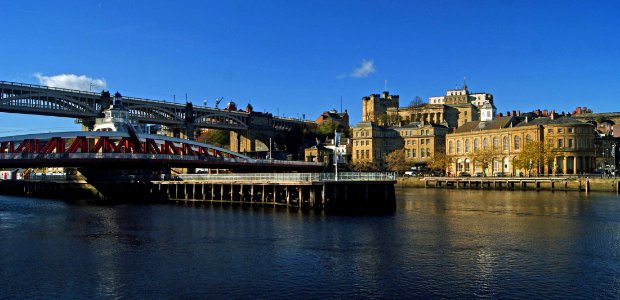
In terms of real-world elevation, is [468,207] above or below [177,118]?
below

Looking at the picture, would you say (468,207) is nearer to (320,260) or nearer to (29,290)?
(320,260)

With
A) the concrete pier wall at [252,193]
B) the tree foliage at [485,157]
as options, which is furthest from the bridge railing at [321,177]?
the tree foliage at [485,157]

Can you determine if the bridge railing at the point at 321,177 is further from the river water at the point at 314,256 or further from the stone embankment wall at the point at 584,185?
the stone embankment wall at the point at 584,185

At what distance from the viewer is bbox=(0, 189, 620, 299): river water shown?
27031 millimetres

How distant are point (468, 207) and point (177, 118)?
10417cm

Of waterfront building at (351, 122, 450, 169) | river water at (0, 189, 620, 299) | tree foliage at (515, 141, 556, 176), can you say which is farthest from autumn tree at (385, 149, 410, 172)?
river water at (0, 189, 620, 299)

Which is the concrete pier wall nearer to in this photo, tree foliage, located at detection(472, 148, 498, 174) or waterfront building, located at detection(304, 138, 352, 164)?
tree foliage, located at detection(472, 148, 498, 174)

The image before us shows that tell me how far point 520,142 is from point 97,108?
93.0 metres

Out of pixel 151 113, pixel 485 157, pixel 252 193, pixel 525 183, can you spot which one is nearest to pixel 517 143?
pixel 485 157

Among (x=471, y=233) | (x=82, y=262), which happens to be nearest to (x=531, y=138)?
(x=471, y=233)

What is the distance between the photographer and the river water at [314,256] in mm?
27031

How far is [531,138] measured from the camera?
116938 mm

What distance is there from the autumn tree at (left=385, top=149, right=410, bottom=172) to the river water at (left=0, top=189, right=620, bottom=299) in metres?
79.5

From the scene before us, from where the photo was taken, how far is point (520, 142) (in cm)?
11906
